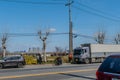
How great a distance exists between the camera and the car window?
8570mm

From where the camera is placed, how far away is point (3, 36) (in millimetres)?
69312

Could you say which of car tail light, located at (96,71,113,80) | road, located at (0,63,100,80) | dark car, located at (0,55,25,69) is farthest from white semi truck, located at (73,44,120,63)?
car tail light, located at (96,71,113,80)

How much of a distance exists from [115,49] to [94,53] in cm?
625

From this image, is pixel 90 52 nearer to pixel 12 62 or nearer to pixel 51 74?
pixel 12 62

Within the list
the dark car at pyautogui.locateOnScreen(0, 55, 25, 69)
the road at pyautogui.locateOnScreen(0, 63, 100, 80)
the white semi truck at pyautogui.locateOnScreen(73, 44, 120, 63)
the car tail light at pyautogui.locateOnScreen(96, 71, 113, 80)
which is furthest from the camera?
the white semi truck at pyautogui.locateOnScreen(73, 44, 120, 63)

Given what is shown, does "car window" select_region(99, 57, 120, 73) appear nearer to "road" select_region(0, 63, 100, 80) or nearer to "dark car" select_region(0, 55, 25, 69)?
"road" select_region(0, 63, 100, 80)

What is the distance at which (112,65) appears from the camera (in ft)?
28.7

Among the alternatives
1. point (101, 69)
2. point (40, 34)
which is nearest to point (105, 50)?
point (40, 34)

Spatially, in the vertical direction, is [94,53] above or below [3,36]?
below

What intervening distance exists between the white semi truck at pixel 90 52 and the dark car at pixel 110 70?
1630 inches

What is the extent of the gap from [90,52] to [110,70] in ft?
144

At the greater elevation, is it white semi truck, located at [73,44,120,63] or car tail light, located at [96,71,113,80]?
white semi truck, located at [73,44,120,63]

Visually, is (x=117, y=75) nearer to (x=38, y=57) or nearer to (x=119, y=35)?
(x=38, y=57)

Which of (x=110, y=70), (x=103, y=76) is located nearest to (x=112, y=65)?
(x=110, y=70)
